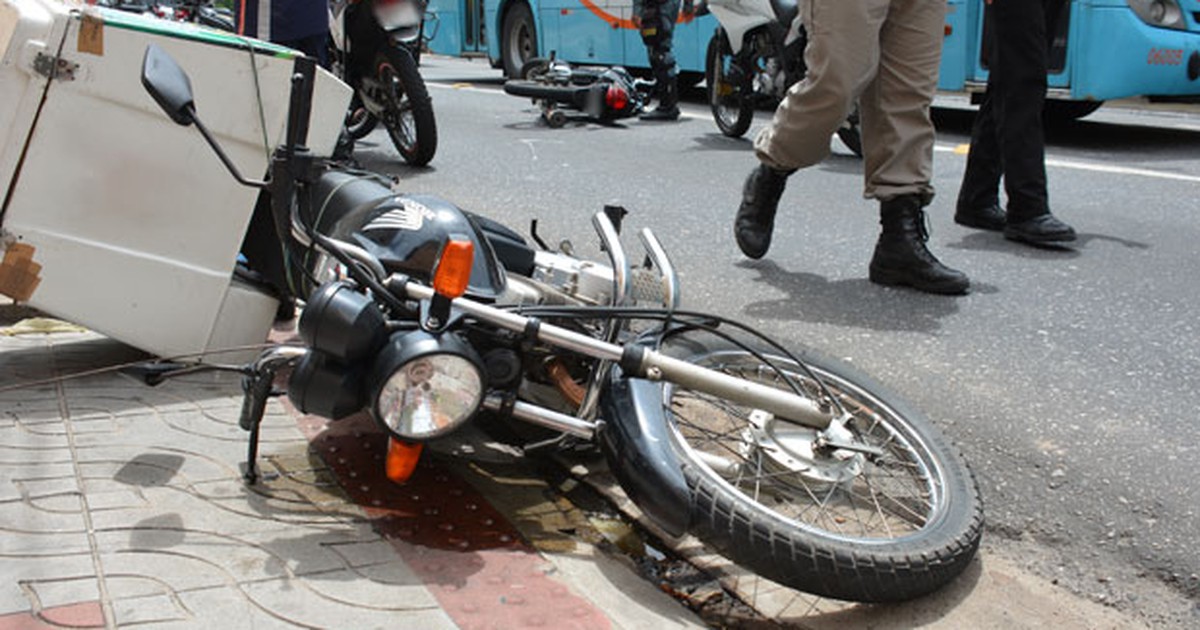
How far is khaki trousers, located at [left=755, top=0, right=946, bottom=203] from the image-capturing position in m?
4.02

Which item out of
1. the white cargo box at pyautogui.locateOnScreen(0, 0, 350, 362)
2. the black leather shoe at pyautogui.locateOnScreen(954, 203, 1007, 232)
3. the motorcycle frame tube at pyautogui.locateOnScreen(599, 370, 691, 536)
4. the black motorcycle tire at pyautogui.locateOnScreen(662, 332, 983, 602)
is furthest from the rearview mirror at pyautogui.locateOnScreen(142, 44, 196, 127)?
the black leather shoe at pyautogui.locateOnScreen(954, 203, 1007, 232)

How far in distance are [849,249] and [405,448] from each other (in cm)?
295

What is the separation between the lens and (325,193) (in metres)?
3.29

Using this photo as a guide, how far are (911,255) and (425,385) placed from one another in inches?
93.4

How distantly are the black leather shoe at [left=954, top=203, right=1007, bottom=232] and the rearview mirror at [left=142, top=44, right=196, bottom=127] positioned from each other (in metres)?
3.71

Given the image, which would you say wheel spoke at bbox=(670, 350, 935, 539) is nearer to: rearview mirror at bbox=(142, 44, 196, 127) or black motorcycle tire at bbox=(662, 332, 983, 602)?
black motorcycle tire at bbox=(662, 332, 983, 602)

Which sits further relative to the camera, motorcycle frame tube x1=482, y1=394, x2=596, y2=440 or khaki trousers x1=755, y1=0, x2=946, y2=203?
khaki trousers x1=755, y1=0, x2=946, y2=203

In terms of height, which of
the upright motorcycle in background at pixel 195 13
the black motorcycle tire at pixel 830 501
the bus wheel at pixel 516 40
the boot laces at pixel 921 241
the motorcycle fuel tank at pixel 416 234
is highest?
the upright motorcycle in background at pixel 195 13

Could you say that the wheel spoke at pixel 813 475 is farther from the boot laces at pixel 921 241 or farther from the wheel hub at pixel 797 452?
the boot laces at pixel 921 241

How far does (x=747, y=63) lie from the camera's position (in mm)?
8781

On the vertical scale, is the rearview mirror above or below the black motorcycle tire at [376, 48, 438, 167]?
above

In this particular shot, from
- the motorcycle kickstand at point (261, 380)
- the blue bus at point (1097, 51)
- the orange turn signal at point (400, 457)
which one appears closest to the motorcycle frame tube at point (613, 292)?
the orange turn signal at point (400, 457)

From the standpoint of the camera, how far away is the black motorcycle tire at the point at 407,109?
6.86 metres


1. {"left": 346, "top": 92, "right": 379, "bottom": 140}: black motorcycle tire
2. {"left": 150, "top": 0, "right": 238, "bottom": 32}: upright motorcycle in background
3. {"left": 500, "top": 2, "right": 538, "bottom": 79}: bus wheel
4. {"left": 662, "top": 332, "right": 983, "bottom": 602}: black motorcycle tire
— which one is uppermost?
{"left": 150, "top": 0, "right": 238, "bottom": 32}: upright motorcycle in background
